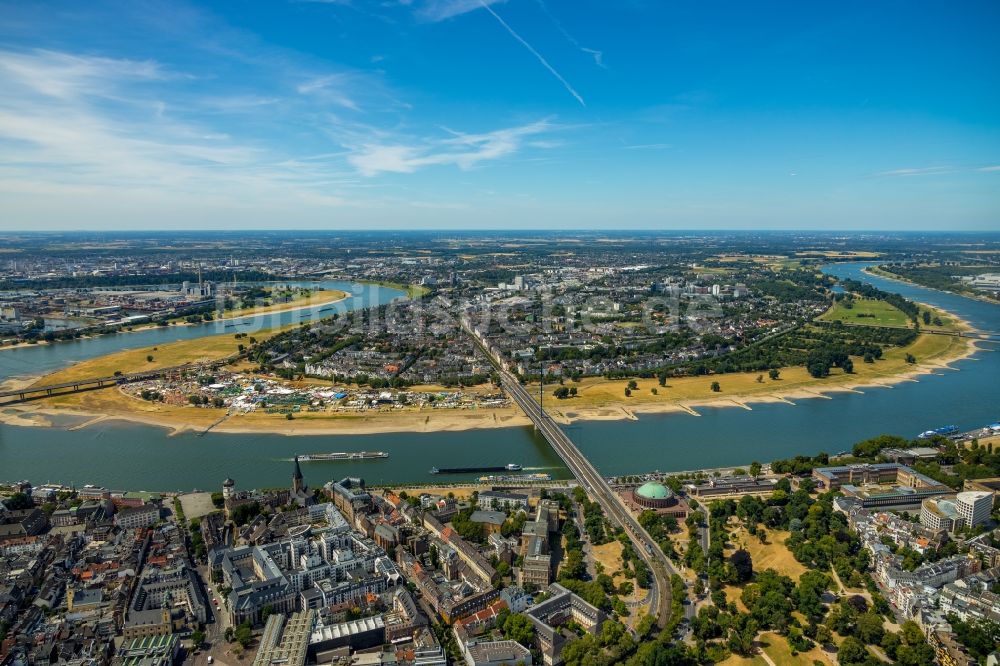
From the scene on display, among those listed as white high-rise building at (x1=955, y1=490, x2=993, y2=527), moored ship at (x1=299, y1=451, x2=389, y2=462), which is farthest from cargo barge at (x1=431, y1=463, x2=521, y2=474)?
white high-rise building at (x1=955, y1=490, x2=993, y2=527)

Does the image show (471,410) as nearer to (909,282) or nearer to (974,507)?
(974,507)

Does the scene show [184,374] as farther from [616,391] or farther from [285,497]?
[616,391]

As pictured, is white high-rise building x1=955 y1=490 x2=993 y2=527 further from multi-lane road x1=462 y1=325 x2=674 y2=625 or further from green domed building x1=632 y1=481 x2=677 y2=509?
multi-lane road x1=462 y1=325 x2=674 y2=625

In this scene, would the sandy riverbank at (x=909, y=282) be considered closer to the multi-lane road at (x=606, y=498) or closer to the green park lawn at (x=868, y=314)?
the green park lawn at (x=868, y=314)

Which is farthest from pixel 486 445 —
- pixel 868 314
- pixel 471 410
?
pixel 868 314

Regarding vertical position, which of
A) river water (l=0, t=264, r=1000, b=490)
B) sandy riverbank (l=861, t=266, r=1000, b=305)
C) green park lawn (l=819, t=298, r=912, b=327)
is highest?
Result: sandy riverbank (l=861, t=266, r=1000, b=305)

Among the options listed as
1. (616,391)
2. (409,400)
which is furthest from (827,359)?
(409,400)
